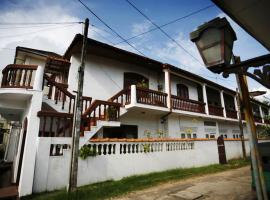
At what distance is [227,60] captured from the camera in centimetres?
216

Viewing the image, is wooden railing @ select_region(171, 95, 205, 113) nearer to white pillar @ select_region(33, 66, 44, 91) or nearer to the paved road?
the paved road

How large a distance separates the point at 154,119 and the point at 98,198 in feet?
24.9

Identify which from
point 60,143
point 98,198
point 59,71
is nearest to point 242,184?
point 98,198

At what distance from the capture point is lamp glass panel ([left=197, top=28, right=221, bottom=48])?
218 cm

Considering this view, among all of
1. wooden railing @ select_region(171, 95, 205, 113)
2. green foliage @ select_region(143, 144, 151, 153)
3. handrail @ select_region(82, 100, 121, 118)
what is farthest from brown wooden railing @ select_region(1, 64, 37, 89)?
wooden railing @ select_region(171, 95, 205, 113)

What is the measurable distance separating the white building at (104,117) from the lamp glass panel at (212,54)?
577cm

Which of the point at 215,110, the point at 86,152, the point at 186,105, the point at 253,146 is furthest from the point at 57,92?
the point at 215,110

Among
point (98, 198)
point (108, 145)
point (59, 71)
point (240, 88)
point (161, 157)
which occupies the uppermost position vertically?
point (59, 71)

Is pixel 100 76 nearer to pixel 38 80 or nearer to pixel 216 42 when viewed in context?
pixel 38 80

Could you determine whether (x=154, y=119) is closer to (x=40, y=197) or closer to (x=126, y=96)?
(x=126, y=96)

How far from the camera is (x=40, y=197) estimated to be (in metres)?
5.41

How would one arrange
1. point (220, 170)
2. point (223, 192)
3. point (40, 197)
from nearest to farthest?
point (40, 197), point (223, 192), point (220, 170)

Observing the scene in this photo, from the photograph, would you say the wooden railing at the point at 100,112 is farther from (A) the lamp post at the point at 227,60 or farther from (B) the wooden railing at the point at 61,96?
(A) the lamp post at the point at 227,60

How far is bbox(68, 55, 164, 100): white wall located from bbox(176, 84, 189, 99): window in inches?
176
